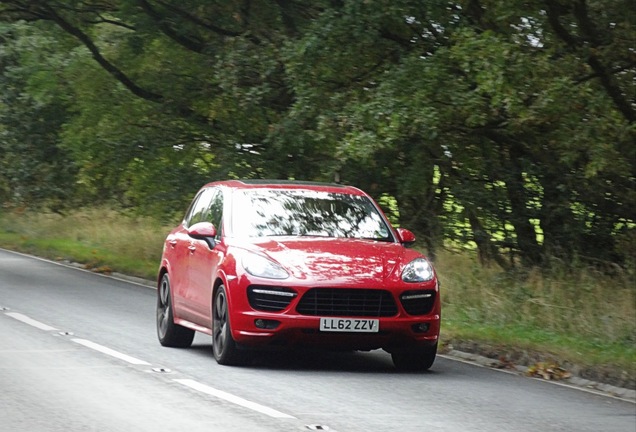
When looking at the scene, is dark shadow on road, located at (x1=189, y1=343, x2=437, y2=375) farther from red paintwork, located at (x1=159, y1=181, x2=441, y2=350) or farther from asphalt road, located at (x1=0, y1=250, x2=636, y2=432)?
red paintwork, located at (x1=159, y1=181, x2=441, y2=350)

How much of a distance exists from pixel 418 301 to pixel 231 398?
2.77 m

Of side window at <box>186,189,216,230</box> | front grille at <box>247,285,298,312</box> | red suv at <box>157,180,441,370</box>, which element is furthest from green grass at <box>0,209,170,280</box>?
front grille at <box>247,285,298,312</box>

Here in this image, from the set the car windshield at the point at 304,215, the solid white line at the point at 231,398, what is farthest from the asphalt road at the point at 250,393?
the car windshield at the point at 304,215

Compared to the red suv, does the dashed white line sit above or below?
below

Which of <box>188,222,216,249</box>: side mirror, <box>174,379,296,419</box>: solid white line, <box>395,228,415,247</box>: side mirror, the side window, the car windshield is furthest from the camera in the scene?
the side window

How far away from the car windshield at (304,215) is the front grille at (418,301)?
1.12 metres

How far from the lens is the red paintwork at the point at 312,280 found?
41.1 ft

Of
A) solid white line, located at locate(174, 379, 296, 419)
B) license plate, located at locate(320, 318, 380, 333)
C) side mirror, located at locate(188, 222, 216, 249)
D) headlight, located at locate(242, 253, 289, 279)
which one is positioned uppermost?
side mirror, located at locate(188, 222, 216, 249)

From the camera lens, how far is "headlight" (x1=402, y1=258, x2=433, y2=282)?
507 inches

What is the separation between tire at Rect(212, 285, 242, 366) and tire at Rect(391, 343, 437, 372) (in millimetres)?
1496

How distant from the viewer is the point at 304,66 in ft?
69.5

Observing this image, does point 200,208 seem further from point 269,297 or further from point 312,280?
point 312,280

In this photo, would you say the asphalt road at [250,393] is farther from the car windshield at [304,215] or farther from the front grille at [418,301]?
the car windshield at [304,215]

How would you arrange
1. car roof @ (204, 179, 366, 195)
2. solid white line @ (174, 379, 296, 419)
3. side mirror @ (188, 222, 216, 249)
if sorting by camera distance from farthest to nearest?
1. car roof @ (204, 179, 366, 195)
2. side mirror @ (188, 222, 216, 249)
3. solid white line @ (174, 379, 296, 419)
